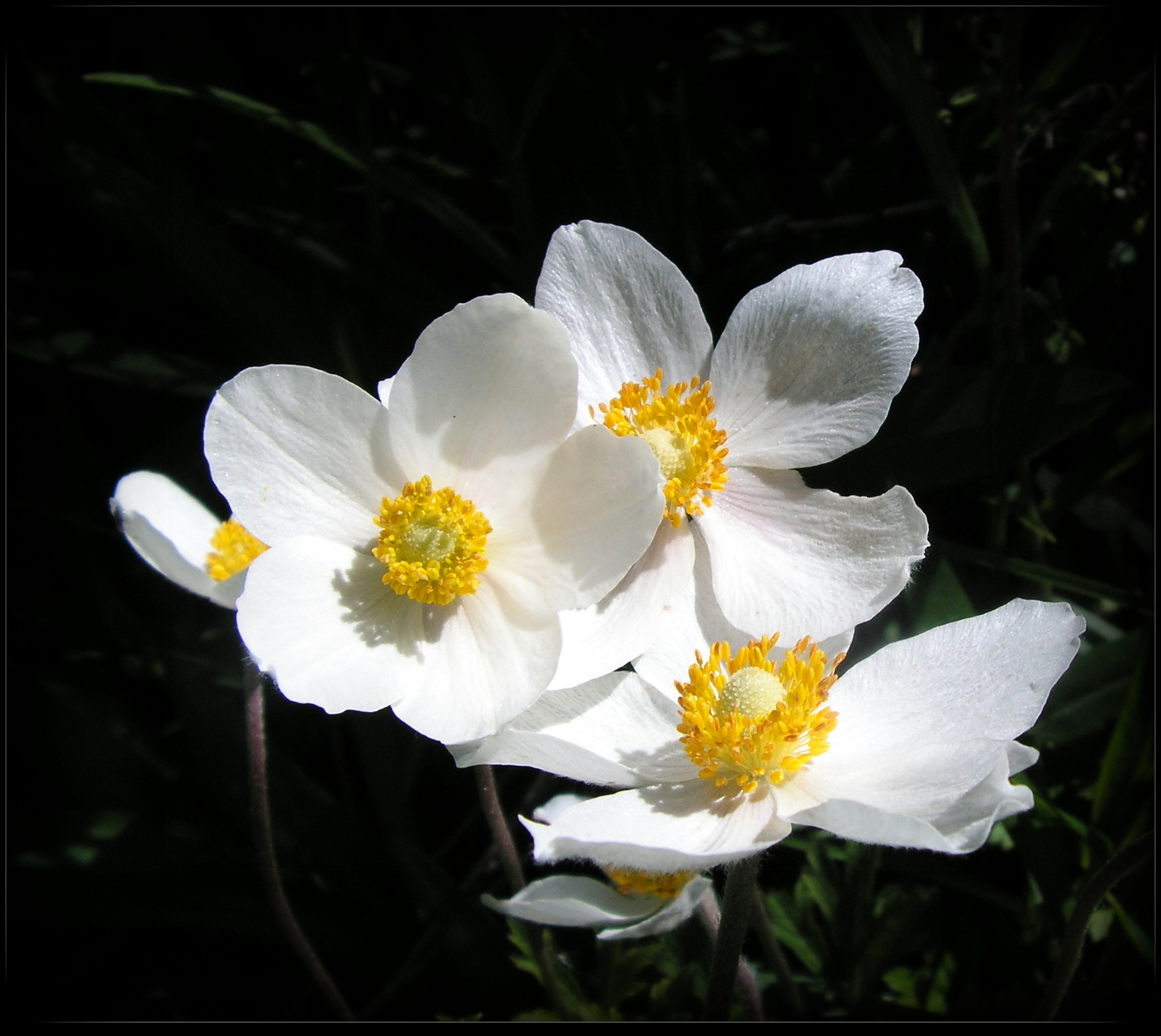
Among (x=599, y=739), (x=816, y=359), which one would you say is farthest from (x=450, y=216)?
(x=599, y=739)

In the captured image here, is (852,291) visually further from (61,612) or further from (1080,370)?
(61,612)

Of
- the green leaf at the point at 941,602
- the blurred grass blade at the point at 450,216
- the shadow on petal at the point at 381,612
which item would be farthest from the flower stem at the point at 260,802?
the green leaf at the point at 941,602

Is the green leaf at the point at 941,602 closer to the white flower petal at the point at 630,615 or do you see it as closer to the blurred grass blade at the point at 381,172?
the white flower petal at the point at 630,615

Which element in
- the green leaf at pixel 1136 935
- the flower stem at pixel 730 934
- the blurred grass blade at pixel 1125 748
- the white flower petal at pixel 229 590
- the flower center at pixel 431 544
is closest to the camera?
the flower stem at pixel 730 934

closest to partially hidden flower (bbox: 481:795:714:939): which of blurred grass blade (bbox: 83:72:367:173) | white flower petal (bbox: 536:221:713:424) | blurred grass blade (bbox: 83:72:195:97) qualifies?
white flower petal (bbox: 536:221:713:424)

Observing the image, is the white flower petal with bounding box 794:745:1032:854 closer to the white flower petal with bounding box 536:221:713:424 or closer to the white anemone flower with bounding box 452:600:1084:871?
the white anemone flower with bounding box 452:600:1084:871

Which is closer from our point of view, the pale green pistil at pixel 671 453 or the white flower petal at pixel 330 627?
the white flower petal at pixel 330 627

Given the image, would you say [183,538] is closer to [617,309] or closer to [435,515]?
[435,515]
